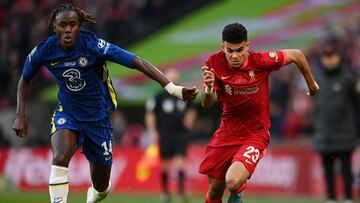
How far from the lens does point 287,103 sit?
21875 mm

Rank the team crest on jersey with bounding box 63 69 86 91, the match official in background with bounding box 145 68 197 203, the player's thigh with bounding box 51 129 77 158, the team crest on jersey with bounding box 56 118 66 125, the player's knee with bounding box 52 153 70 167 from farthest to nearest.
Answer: the match official in background with bounding box 145 68 197 203 < the team crest on jersey with bounding box 56 118 66 125 < the team crest on jersey with bounding box 63 69 86 91 < the player's thigh with bounding box 51 129 77 158 < the player's knee with bounding box 52 153 70 167

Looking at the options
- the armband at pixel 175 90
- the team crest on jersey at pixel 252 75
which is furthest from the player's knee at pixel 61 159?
the team crest on jersey at pixel 252 75

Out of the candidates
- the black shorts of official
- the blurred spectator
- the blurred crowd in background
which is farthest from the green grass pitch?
the blurred crowd in background

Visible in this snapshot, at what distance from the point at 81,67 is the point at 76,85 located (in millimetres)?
231

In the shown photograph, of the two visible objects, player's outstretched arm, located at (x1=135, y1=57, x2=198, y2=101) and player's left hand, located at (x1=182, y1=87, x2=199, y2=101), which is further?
player's outstretched arm, located at (x1=135, y1=57, x2=198, y2=101)

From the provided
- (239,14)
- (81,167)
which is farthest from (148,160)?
(239,14)

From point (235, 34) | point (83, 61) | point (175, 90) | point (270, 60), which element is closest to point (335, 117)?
point (270, 60)

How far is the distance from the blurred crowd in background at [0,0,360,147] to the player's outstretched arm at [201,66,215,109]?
10915 millimetres

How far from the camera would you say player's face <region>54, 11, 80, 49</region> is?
389 inches

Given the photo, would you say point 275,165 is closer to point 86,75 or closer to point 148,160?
point 148,160

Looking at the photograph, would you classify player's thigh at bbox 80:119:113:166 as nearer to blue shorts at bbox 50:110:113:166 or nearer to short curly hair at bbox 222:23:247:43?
blue shorts at bbox 50:110:113:166

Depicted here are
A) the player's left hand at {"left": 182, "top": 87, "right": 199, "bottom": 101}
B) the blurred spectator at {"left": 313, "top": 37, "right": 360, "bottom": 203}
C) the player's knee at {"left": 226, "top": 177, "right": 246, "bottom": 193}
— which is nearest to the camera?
the player's left hand at {"left": 182, "top": 87, "right": 199, "bottom": 101}

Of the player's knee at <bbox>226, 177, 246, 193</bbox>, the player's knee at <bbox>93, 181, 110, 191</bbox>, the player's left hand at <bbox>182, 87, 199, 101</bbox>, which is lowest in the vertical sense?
the player's knee at <bbox>93, 181, 110, 191</bbox>

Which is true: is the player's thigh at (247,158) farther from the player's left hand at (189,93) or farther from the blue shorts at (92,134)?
the blue shorts at (92,134)
